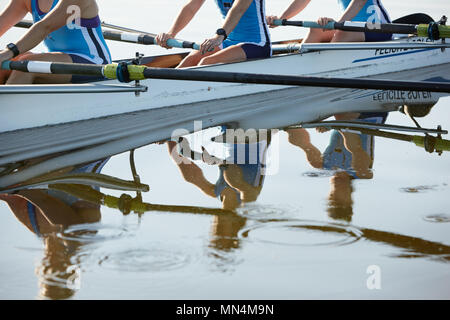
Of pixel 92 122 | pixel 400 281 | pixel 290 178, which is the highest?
pixel 92 122

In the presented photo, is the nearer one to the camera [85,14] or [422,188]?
[422,188]

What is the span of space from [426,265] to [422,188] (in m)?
1.34

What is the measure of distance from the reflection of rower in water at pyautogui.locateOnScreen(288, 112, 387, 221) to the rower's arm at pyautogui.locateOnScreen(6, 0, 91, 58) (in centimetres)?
182

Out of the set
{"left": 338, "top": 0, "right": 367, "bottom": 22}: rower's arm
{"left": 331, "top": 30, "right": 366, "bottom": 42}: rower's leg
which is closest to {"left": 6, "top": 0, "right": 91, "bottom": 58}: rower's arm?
{"left": 338, "top": 0, "right": 367, "bottom": 22}: rower's arm

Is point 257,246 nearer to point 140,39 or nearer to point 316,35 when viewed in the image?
point 140,39

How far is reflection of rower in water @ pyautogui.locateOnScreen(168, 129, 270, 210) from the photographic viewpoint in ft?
12.9

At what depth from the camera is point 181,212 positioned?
11.9 ft

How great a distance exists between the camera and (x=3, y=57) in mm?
5012

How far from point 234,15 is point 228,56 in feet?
1.34

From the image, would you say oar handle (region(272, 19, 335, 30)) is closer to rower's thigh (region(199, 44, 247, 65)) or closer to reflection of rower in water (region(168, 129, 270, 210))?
rower's thigh (region(199, 44, 247, 65))

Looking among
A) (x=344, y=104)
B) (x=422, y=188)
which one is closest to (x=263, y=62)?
(x=344, y=104)

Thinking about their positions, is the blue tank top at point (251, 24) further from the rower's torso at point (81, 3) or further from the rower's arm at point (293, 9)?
the rower's arm at point (293, 9)

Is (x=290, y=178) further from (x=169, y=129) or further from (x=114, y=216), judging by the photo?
(x=169, y=129)

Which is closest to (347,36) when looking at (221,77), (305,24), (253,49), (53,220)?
(305,24)
